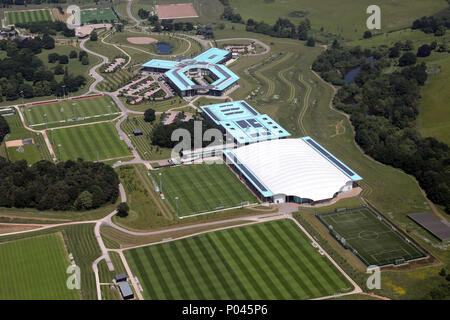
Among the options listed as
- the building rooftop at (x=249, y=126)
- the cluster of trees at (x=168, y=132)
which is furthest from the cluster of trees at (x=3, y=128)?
the building rooftop at (x=249, y=126)

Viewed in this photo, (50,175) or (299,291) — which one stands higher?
(50,175)

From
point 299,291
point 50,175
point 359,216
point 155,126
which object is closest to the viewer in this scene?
point 299,291

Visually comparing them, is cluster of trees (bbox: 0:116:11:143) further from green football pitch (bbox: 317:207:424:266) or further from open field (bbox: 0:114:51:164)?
green football pitch (bbox: 317:207:424:266)

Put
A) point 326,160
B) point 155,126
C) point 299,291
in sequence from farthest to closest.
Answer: point 155,126
point 326,160
point 299,291

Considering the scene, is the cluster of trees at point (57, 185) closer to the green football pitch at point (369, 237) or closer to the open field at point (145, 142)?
the open field at point (145, 142)

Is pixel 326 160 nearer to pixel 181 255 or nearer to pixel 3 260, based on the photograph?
pixel 181 255

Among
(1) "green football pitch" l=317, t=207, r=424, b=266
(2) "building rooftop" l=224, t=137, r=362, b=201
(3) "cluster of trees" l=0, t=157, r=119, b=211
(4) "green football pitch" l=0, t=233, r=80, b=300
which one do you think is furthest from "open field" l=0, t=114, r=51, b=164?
(1) "green football pitch" l=317, t=207, r=424, b=266

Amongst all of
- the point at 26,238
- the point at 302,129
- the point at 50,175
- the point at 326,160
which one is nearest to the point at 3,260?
the point at 26,238
